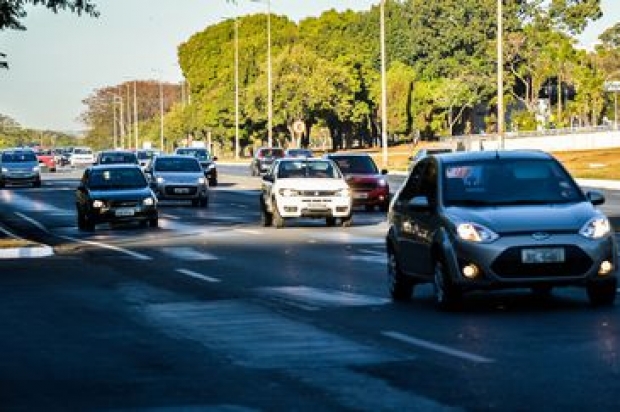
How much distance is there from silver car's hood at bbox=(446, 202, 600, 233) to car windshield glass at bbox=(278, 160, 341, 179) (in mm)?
21471

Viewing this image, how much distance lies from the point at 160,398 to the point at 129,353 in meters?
2.72

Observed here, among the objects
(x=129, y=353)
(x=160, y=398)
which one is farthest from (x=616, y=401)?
(x=129, y=353)

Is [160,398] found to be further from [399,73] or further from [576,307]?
[399,73]

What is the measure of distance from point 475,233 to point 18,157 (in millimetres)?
60495

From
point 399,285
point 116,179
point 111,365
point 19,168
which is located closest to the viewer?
point 111,365

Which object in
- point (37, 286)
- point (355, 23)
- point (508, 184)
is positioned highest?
point (355, 23)

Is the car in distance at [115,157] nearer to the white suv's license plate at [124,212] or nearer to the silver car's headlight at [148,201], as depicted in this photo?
the silver car's headlight at [148,201]

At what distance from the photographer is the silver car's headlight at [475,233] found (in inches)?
595

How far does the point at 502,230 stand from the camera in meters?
15.1

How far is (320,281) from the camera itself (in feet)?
66.1

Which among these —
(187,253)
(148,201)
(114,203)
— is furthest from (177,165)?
(187,253)

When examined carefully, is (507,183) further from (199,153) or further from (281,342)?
(199,153)

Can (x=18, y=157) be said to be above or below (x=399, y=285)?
above

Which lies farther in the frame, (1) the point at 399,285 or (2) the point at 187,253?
(2) the point at 187,253
